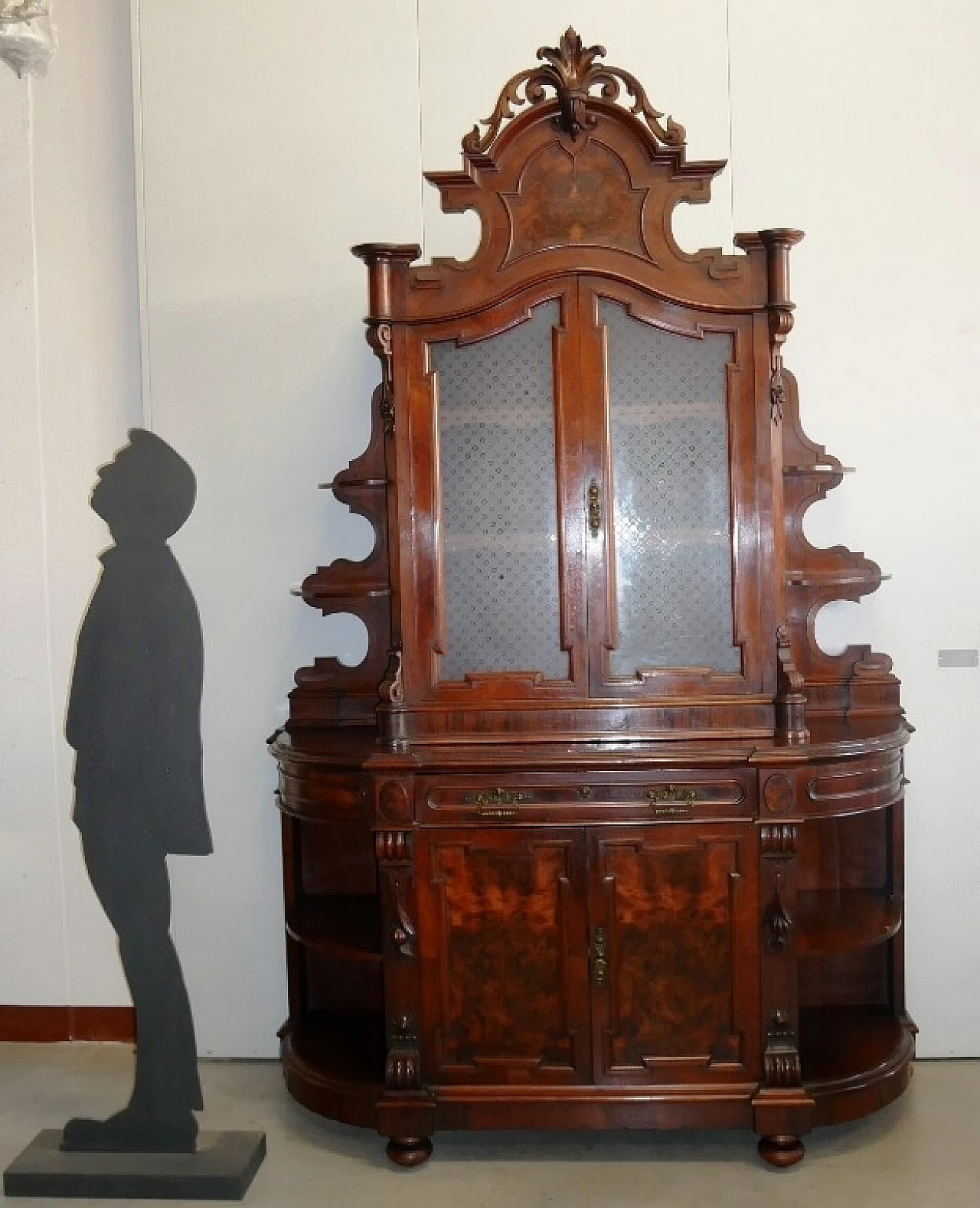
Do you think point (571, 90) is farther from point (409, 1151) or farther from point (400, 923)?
point (409, 1151)

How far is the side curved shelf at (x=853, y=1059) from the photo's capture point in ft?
11.7

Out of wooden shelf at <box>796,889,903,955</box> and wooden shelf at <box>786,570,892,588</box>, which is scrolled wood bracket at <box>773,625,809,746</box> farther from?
wooden shelf at <box>796,889,903,955</box>

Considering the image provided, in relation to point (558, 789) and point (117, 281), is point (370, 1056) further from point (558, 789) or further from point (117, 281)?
point (117, 281)

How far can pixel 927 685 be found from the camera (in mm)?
4066

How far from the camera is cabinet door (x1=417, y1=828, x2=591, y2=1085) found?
138 inches

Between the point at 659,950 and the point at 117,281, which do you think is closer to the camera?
the point at 659,950

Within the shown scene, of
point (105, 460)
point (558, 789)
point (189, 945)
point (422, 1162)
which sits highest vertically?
point (105, 460)

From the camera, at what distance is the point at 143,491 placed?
3484 millimetres

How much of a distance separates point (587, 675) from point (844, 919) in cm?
103

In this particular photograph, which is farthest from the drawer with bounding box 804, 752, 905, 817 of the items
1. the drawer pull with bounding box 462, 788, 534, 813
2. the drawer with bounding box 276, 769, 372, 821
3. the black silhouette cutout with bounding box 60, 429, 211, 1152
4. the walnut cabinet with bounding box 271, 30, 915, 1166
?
the black silhouette cutout with bounding box 60, 429, 211, 1152

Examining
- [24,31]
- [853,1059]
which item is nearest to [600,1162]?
[853,1059]

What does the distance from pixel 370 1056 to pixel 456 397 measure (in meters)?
1.85

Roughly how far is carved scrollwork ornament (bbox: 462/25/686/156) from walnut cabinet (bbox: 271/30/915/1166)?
0.07 ft

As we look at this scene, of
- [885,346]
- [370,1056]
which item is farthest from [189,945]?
[885,346]
